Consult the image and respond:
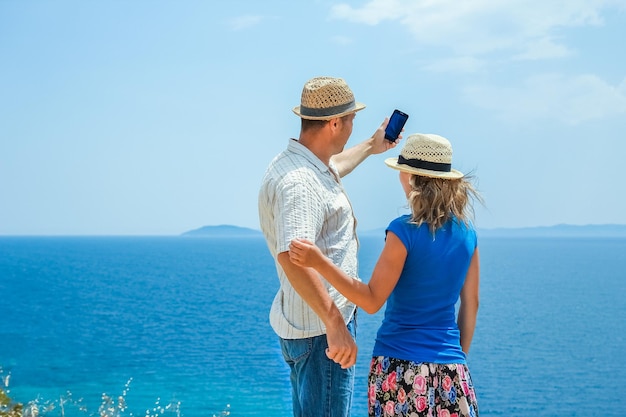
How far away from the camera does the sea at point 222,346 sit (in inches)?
1065

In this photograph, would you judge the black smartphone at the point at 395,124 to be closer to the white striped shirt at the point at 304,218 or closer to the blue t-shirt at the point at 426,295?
the white striped shirt at the point at 304,218

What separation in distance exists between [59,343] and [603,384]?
A: 29455 mm

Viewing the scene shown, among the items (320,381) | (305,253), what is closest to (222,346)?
(320,381)

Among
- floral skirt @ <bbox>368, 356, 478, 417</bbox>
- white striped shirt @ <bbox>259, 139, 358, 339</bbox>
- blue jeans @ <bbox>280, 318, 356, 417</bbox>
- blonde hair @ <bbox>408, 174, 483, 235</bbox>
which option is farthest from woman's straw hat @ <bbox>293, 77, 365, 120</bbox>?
floral skirt @ <bbox>368, 356, 478, 417</bbox>

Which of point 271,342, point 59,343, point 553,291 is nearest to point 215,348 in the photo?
point 271,342

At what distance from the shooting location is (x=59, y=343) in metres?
42.6

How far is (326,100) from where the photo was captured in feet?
9.74

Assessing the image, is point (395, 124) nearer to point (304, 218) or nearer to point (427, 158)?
point (427, 158)

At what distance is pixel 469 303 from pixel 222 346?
1462 inches

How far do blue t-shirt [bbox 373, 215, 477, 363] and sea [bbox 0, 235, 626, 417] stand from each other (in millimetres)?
3529

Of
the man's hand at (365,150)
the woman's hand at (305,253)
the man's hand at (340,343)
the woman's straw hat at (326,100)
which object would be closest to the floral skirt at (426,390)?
the man's hand at (340,343)

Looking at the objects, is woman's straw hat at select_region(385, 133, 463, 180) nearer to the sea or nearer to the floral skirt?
the floral skirt

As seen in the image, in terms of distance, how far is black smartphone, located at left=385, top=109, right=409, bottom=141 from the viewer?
3629 mm

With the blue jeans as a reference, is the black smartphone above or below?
above
